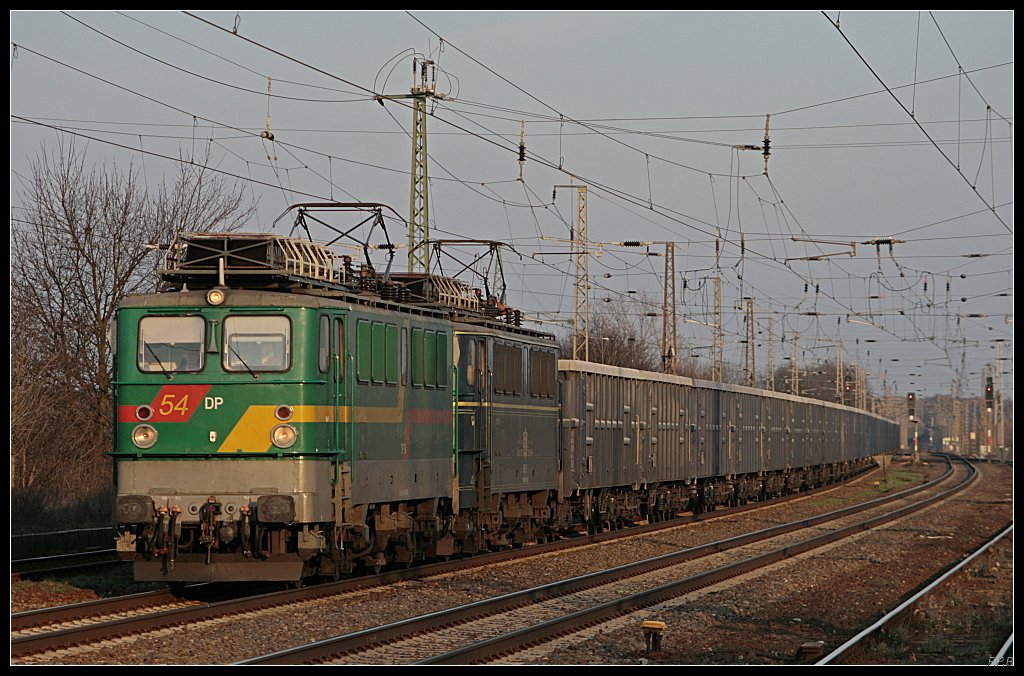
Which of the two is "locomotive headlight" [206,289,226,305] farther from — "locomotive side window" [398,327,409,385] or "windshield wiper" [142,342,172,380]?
"locomotive side window" [398,327,409,385]

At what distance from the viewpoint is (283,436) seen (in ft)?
48.9

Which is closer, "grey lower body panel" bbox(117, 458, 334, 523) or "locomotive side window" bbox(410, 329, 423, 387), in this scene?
"grey lower body panel" bbox(117, 458, 334, 523)

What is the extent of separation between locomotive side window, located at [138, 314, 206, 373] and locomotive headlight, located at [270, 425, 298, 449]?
3.84 ft

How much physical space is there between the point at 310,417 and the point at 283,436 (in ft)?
1.18

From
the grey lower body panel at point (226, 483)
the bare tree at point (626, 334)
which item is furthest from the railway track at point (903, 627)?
the bare tree at point (626, 334)

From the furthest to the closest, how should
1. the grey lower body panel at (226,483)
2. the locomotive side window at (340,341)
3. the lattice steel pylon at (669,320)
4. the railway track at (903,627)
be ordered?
the lattice steel pylon at (669,320)
the locomotive side window at (340,341)
the grey lower body panel at (226,483)
the railway track at (903,627)

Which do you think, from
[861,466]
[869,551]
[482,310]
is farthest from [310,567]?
[861,466]

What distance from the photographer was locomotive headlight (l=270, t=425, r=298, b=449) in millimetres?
14875

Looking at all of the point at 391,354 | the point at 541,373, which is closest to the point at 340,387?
the point at 391,354

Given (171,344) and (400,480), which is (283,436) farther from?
(400,480)

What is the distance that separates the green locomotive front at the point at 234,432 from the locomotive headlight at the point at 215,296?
2 centimetres

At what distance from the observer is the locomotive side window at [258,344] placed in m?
15.1

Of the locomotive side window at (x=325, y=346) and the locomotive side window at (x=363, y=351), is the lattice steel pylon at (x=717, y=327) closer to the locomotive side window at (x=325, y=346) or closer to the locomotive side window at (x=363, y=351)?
the locomotive side window at (x=363, y=351)

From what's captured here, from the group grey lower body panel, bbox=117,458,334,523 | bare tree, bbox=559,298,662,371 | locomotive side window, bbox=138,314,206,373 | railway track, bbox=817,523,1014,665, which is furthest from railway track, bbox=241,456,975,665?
bare tree, bbox=559,298,662,371
